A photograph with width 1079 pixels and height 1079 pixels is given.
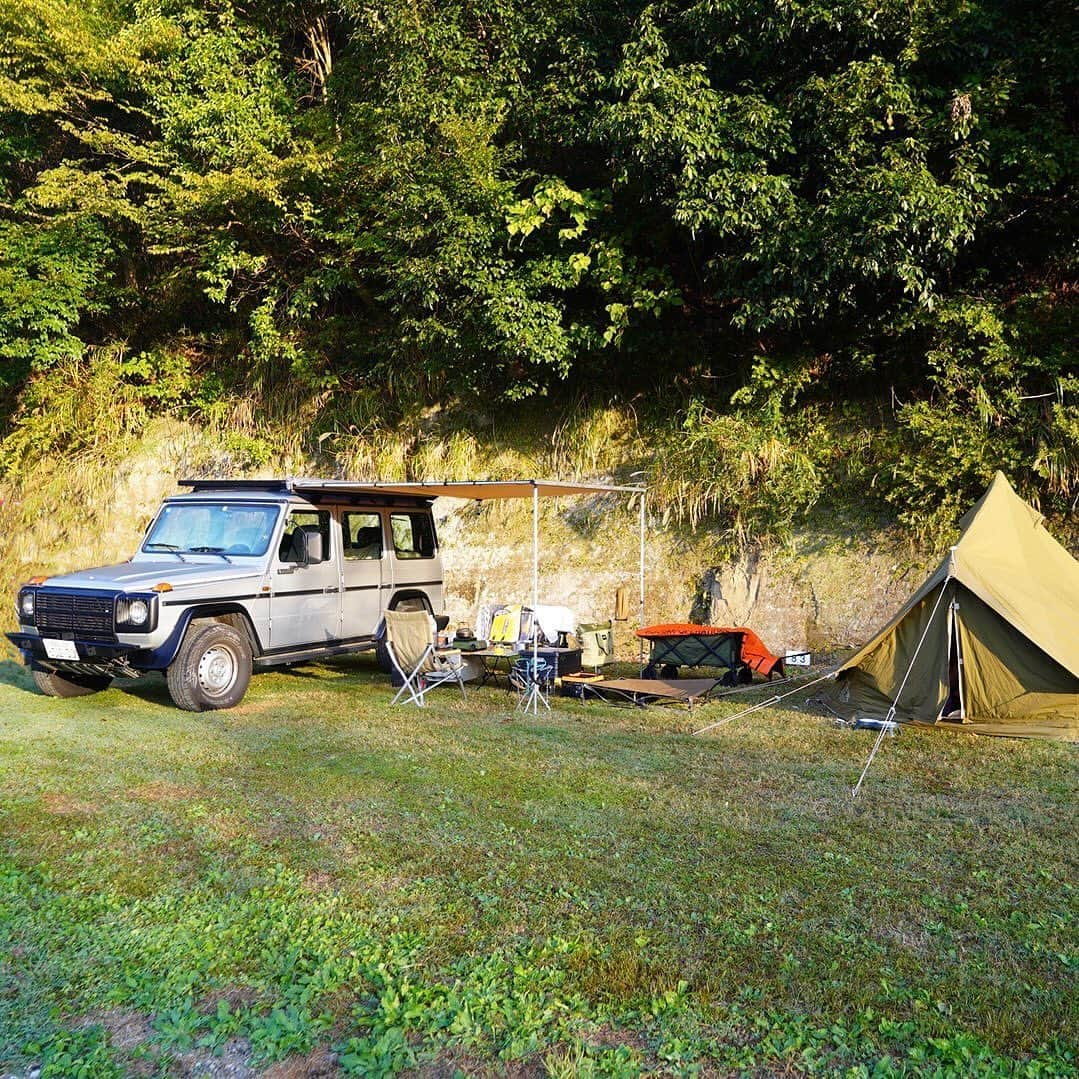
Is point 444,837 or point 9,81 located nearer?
point 444,837

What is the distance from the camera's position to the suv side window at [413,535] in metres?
11.2

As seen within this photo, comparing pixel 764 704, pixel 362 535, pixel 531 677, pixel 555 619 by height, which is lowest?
pixel 764 704

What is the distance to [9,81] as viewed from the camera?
595 inches

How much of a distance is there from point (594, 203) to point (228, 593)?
749 cm

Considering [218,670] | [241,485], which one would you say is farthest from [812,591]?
[218,670]

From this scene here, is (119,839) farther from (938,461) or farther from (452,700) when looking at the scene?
(938,461)

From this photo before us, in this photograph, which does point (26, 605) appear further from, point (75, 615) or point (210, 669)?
point (210, 669)

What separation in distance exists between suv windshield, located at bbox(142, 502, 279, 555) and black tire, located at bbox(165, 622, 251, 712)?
38.8 inches

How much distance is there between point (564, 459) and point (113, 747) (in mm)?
9212

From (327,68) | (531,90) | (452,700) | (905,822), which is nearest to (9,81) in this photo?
(327,68)

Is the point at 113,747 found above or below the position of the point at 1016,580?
below

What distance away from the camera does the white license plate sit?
27.9ft

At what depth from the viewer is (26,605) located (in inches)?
349

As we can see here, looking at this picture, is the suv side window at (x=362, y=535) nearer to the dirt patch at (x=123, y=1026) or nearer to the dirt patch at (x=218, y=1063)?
the dirt patch at (x=123, y=1026)
